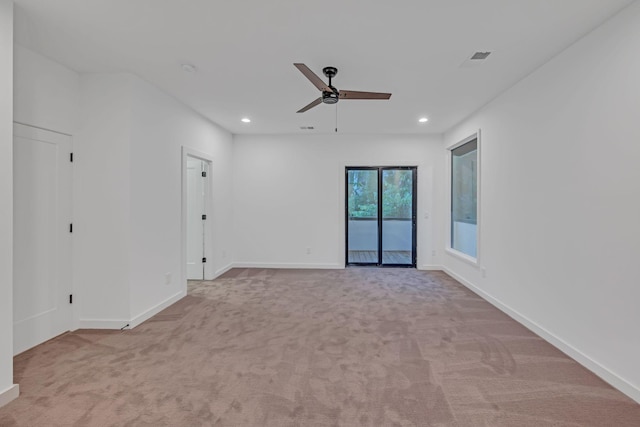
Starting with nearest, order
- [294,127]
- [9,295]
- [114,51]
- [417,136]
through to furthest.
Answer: [9,295] → [114,51] → [294,127] → [417,136]

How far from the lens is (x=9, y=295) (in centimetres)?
209

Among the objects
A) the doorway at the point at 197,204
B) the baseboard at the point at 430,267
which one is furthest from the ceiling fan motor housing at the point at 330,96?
the baseboard at the point at 430,267

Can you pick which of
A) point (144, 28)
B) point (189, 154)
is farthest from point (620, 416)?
point (189, 154)

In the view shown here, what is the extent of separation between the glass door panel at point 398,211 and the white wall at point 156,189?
11.8ft

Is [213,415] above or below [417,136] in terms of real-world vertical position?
below

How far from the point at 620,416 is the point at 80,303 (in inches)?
180

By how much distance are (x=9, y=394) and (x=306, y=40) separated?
3.33 m

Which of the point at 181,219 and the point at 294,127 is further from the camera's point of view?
the point at 294,127

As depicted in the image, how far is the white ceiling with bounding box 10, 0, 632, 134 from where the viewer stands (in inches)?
85.4

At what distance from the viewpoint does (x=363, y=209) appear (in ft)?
20.6

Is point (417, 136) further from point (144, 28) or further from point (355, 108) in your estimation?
point (144, 28)

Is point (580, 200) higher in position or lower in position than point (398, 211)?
higher

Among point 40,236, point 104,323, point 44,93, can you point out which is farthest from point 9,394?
point 44,93

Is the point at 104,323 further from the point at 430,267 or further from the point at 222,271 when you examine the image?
the point at 430,267
